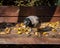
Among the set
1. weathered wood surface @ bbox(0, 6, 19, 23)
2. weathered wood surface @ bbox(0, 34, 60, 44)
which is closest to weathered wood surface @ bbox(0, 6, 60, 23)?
weathered wood surface @ bbox(0, 6, 19, 23)

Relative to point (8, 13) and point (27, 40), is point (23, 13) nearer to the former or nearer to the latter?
point (8, 13)

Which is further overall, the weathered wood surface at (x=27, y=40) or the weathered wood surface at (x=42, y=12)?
the weathered wood surface at (x=42, y=12)

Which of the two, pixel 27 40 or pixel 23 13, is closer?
pixel 27 40

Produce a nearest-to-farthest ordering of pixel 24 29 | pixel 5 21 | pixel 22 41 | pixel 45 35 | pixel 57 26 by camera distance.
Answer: pixel 22 41
pixel 45 35
pixel 24 29
pixel 57 26
pixel 5 21

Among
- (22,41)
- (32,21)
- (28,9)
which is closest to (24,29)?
(32,21)

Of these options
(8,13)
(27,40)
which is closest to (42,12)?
(8,13)

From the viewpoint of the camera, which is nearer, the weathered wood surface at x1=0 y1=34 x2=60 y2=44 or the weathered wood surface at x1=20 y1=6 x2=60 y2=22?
the weathered wood surface at x1=0 y1=34 x2=60 y2=44

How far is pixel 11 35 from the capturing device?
9.02 ft

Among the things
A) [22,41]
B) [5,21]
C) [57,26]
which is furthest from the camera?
[5,21]

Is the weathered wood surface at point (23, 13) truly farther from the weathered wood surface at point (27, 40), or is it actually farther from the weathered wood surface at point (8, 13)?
the weathered wood surface at point (27, 40)

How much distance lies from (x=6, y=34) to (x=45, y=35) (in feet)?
1.38

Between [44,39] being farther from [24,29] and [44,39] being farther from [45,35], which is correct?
[24,29]

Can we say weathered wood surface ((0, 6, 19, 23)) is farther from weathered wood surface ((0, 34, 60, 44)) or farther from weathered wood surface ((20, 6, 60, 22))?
weathered wood surface ((0, 34, 60, 44))

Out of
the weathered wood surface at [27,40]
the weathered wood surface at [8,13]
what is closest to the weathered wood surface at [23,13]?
the weathered wood surface at [8,13]
